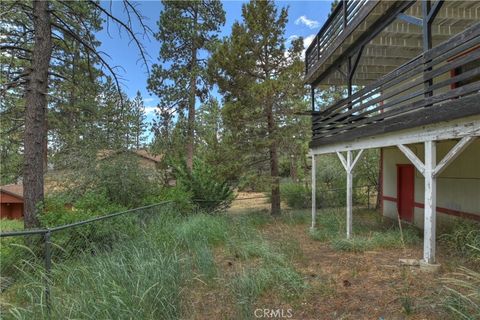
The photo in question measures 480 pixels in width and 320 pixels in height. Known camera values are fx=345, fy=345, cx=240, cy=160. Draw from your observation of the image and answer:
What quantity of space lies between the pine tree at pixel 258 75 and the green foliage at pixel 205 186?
6.01 feet

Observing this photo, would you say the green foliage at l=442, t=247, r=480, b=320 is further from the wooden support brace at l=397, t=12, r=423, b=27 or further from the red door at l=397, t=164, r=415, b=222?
the red door at l=397, t=164, r=415, b=222

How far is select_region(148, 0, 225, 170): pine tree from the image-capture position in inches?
885

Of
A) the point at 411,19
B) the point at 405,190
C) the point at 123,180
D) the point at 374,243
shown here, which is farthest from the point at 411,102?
the point at 123,180

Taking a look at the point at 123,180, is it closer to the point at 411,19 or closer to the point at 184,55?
the point at 411,19

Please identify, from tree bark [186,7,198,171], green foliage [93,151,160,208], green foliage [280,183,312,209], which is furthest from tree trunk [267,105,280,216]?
tree bark [186,7,198,171]

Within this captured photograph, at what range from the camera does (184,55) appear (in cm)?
2397

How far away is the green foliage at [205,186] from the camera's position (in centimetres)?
1508

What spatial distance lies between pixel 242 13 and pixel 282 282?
41.5ft

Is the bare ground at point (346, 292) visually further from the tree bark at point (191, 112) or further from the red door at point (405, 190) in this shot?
the tree bark at point (191, 112)

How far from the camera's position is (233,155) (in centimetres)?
1466

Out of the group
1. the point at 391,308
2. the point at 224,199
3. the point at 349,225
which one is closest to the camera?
the point at 391,308

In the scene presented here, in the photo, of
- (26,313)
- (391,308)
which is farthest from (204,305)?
(391,308)

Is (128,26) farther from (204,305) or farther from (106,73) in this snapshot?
(204,305)

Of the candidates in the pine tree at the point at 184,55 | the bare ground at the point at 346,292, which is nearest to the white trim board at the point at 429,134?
the bare ground at the point at 346,292
